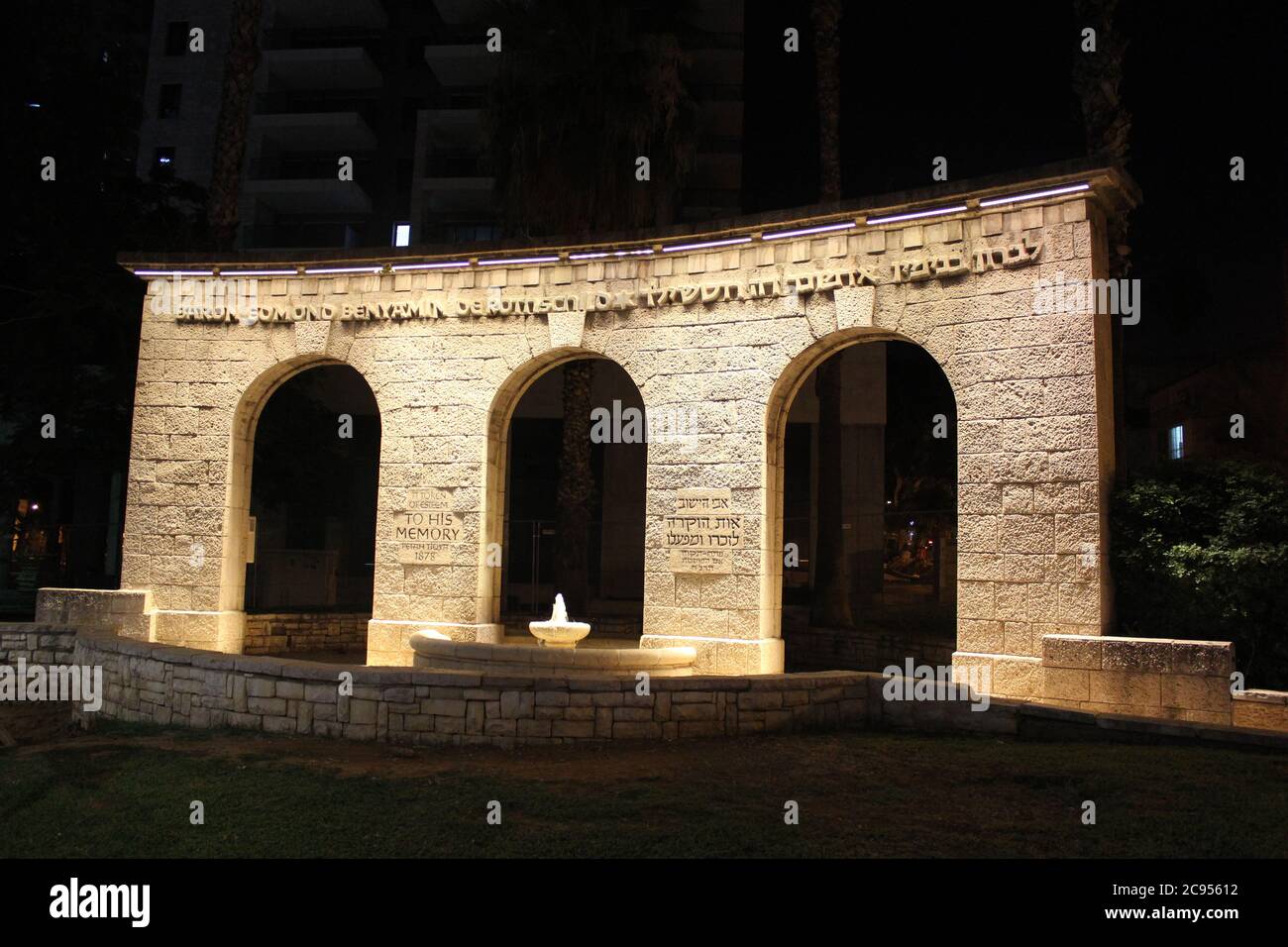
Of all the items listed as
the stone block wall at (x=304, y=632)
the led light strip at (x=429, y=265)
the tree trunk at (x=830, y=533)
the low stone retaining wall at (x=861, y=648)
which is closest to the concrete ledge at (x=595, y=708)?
the low stone retaining wall at (x=861, y=648)

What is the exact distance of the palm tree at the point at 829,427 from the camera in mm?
18500

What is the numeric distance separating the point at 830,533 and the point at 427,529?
816 centimetres

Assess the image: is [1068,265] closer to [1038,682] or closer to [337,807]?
[1038,682]

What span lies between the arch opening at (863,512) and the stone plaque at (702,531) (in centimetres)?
56

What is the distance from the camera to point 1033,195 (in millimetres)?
11133

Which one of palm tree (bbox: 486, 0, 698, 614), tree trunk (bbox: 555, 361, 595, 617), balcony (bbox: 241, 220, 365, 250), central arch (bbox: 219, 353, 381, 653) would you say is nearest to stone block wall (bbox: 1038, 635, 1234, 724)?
palm tree (bbox: 486, 0, 698, 614)

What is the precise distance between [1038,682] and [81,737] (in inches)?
393

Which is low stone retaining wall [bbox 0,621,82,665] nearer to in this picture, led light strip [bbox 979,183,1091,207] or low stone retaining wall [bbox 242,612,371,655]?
low stone retaining wall [bbox 242,612,371,655]

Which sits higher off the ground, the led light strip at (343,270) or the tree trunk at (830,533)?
the led light strip at (343,270)

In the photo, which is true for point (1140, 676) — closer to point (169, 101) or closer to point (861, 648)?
point (861, 648)

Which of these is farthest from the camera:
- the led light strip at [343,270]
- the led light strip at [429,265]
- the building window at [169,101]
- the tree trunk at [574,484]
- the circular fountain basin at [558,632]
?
the building window at [169,101]

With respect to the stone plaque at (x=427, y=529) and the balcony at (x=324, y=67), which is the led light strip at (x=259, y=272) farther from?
the balcony at (x=324, y=67)

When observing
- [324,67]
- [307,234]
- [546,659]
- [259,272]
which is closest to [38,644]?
[259,272]
